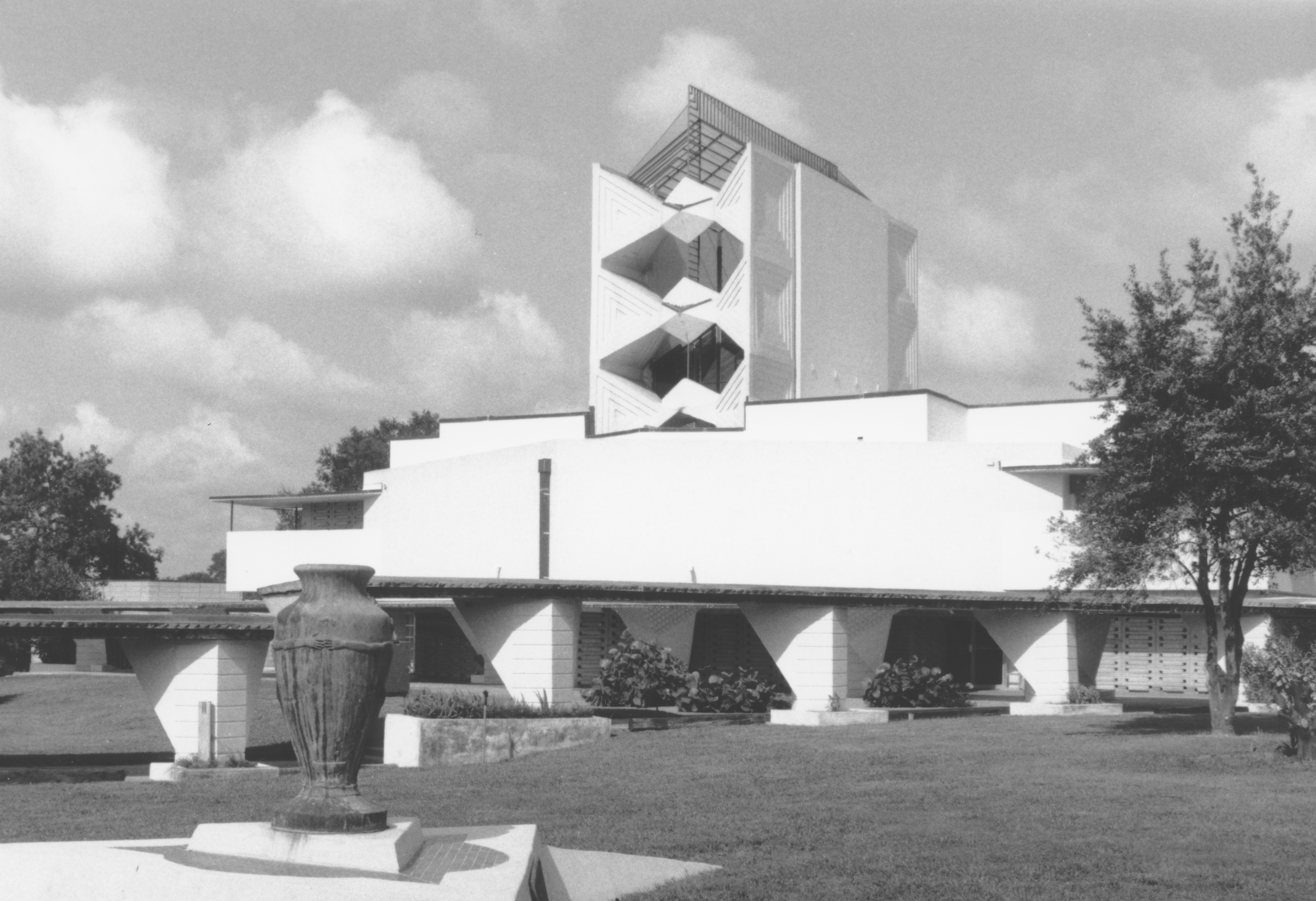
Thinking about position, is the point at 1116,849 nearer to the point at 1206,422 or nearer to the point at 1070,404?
the point at 1206,422

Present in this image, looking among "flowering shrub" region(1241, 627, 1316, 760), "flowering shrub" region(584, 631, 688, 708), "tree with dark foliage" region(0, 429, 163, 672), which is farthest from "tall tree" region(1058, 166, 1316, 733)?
"tree with dark foliage" region(0, 429, 163, 672)

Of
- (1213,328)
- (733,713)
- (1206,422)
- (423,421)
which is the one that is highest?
(423,421)

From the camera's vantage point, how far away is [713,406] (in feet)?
178

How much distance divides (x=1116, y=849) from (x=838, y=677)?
16.2 m

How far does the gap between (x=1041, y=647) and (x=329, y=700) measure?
2538 cm

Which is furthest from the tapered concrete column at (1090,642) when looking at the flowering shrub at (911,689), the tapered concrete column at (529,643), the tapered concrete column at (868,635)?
the tapered concrete column at (529,643)

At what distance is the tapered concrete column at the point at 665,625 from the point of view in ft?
136

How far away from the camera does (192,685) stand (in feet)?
76.1

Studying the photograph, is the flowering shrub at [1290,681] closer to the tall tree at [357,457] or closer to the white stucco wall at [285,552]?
the white stucco wall at [285,552]

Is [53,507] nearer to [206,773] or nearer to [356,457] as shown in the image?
[356,457]

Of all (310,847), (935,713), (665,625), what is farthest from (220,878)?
(665,625)

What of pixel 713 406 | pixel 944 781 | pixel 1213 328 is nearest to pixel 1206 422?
pixel 1213 328

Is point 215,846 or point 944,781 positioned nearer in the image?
point 215,846

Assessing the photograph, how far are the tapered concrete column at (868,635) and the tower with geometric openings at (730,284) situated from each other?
1892 cm
